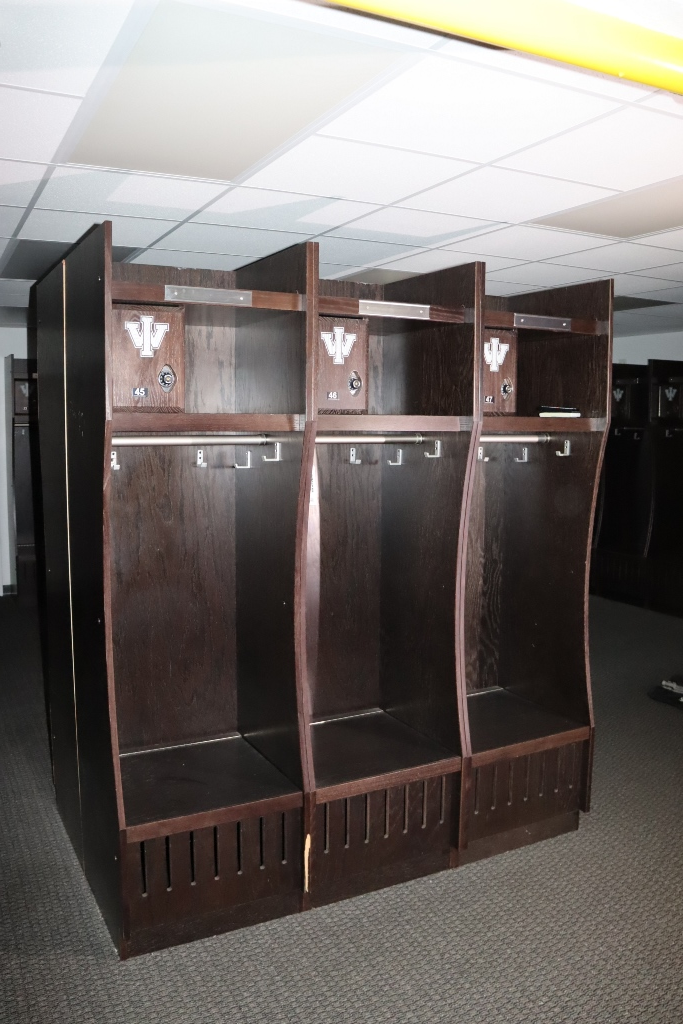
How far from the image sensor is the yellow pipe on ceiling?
34.9 inches

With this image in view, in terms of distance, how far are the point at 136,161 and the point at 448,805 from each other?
274 centimetres

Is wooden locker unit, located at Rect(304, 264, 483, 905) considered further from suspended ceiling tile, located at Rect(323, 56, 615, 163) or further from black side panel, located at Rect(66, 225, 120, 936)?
black side panel, located at Rect(66, 225, 120, 936)

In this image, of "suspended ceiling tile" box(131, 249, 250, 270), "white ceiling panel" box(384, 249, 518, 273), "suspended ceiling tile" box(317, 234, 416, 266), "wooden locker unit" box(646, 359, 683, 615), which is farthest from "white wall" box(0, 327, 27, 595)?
"wooden locker unit" box(646, 359, 683, 615)

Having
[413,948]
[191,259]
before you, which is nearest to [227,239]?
[191,259]

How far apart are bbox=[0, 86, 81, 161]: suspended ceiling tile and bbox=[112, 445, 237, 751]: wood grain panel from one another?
3.62 feet

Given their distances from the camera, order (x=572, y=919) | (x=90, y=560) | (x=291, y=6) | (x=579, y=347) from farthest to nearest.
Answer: (x=579, y=347) → (x=572, y=919) → (x=90, y=560) → (x=291, y=6)

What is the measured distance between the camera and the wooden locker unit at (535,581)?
11.3 ft

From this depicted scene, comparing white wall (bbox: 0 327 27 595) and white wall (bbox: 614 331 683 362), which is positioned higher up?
white wall (bbox: 614 331 683 362)

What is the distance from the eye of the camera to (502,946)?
2.82 m

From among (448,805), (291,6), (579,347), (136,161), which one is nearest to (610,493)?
(579,347)

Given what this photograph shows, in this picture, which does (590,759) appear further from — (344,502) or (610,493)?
(610,493)

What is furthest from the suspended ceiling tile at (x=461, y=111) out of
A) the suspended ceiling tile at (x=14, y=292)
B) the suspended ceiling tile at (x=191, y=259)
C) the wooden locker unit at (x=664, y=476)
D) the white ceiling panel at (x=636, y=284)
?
the wooden locker unit at (x=664, y=476)

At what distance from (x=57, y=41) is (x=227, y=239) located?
2287 mm

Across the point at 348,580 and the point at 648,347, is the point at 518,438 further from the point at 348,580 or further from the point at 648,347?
the point at 648,347
